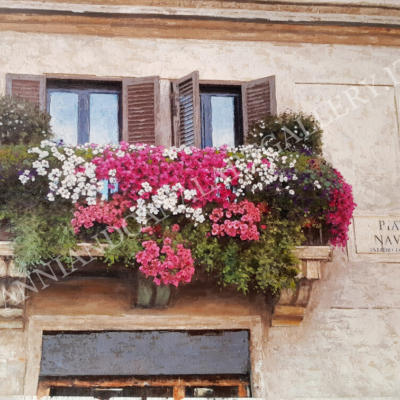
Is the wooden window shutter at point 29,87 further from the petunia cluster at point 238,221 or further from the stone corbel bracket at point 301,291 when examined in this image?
the stone corbel bracket at point 301,291

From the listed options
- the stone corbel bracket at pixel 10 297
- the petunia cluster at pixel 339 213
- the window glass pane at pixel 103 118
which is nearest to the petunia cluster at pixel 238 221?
the petunia cluster at pixel 339 213

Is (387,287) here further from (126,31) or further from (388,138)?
(126,31)

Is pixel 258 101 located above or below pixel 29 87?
below

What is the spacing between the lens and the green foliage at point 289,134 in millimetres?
7371

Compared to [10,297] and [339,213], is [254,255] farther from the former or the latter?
[10,297]

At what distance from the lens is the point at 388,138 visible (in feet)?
26.7

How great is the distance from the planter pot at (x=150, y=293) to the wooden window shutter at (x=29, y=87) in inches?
85.3

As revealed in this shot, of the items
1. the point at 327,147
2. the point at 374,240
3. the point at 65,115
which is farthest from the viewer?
the point at 327,147

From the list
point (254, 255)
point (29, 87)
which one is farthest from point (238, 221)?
point (29, 87)

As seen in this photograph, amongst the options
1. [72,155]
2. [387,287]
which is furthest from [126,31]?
[387,287]

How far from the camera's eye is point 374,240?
25.1ft

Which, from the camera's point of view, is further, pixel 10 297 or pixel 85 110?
pixel 85 110

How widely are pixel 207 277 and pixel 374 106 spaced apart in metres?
2.84

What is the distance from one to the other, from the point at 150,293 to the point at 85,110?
2.21 metres
